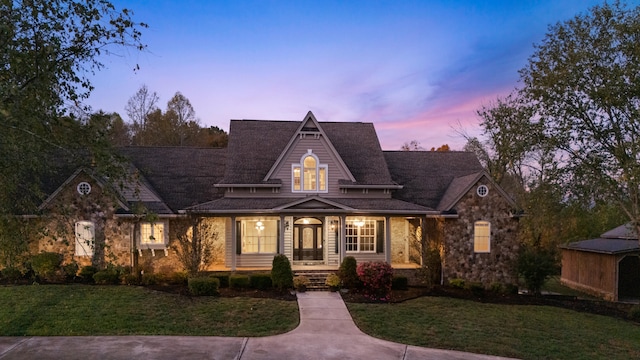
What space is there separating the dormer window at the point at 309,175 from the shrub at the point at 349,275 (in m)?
4.67

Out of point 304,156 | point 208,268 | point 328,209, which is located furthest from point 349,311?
point 304,156

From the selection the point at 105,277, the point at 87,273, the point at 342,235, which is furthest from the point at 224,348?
the point at 342,235

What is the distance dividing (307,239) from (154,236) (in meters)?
6.65

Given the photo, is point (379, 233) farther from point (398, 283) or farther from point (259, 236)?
point (259, 236)

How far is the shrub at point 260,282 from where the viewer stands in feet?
53.7

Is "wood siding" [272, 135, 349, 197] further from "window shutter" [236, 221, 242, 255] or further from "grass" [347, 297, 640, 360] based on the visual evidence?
"grass" [347, 297, 640, 360]

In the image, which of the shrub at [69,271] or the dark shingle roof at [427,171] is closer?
the shrub at [69,271]

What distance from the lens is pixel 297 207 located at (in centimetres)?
1841

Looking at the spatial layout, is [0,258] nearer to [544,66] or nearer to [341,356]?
[341,356]

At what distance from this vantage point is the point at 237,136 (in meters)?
22.6

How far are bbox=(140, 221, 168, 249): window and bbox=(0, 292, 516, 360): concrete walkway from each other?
7.56 meters

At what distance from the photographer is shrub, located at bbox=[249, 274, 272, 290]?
644 inches

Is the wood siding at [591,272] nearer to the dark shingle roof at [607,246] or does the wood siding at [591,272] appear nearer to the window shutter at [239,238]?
the dark shingle roof at [607,246]

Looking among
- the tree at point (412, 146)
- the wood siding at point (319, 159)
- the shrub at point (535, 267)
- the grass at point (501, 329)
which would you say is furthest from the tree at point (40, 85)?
the tree at point (412, 146)
